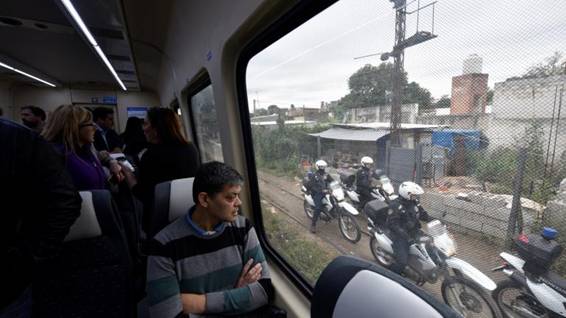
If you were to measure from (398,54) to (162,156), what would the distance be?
168 centimetres

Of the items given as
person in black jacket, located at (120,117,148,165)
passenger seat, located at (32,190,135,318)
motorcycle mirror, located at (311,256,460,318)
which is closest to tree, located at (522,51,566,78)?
motorcycle mirror, located at (311,256,460,318)

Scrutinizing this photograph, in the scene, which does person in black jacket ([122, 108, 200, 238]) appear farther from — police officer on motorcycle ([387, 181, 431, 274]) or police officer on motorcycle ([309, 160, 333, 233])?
police officer on motorcycle ([387, 181, 431, 274])

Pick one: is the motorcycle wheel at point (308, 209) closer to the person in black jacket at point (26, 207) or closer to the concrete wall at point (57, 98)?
the person in black jacket at point (26, 207)

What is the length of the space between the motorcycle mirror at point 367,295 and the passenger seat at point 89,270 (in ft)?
3.86

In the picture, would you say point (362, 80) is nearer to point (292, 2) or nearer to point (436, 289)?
point (292, 2)

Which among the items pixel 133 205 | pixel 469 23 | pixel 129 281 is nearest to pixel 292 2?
pixel 469 23

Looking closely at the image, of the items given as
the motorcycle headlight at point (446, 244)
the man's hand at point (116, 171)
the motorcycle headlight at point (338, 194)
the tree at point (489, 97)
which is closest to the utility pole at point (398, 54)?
the tree at point (489, 97)

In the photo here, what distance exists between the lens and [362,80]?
113 centimetres

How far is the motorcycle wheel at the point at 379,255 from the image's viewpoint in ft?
3.83

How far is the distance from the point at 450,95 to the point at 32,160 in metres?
1.38

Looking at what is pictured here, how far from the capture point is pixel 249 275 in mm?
1283

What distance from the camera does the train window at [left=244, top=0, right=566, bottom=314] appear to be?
0.65 metres

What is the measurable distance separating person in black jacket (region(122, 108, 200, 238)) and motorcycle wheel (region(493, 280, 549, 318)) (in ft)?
6.18

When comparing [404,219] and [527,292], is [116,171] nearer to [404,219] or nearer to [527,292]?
[404,219]
